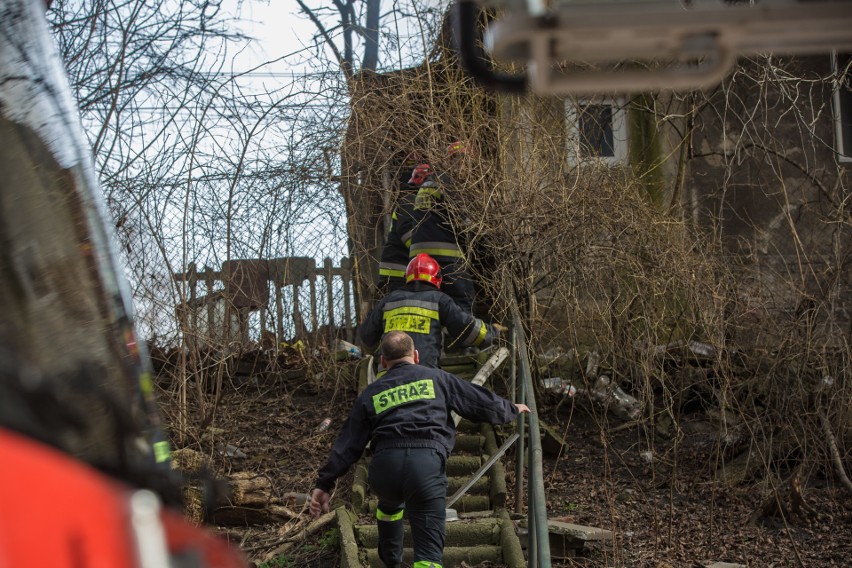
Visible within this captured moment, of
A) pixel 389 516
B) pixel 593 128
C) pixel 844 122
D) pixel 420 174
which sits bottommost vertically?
pixel 389 516

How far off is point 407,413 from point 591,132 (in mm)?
4740

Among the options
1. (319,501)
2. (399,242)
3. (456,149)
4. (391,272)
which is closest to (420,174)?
(456,149)

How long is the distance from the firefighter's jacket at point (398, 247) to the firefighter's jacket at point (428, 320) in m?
1.21

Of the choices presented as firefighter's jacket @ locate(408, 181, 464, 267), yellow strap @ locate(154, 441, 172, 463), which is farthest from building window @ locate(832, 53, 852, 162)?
yellow strap @ locate(154, 441, 172, 463)

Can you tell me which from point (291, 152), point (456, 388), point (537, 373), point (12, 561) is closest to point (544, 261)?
point (537, 373)

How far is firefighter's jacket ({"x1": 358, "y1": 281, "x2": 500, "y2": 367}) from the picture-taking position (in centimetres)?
771

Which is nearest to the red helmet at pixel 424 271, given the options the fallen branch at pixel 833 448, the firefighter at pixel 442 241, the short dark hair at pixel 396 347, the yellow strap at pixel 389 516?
the firefighter at pixel 442 241

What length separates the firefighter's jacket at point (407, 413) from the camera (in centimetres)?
599

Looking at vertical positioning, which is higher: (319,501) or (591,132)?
(591,132)

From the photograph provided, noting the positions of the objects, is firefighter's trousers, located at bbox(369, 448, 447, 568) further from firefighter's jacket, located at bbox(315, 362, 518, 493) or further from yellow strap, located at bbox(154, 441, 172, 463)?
yellow strap, located at bbox(154, 441, 172, 463)

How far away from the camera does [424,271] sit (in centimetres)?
802

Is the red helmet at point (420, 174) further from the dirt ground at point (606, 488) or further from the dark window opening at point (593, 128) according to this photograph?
the dirt ground at point (606, 488)

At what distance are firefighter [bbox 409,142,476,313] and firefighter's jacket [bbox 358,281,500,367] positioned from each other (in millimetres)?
418

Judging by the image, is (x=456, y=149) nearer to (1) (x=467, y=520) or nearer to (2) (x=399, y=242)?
(2) (x=399, y=242)
